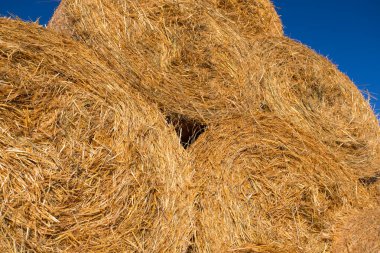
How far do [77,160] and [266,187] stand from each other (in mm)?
1081

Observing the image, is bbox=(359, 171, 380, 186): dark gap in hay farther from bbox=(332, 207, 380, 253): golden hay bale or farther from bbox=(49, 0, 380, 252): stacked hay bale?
bbox=(332, 207, 380, 253): golden hay bale

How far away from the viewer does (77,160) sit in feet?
6.24

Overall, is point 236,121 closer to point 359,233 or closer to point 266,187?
point 266,187

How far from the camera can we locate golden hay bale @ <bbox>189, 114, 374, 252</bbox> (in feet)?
7.37

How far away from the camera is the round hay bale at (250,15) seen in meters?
3.43

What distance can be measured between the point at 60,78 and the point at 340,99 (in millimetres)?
2099

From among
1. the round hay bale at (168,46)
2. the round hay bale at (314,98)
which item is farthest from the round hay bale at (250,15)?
the round hay bale at (168,46)

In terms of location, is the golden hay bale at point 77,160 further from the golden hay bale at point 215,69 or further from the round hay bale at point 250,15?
the round hay bale at point 250,15

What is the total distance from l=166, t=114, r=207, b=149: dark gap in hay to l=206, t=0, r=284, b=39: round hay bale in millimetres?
1117

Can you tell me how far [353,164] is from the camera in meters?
2.88

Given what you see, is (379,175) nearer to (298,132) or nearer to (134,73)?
(298,132)

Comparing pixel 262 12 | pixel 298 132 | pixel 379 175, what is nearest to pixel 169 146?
pixel 298 132

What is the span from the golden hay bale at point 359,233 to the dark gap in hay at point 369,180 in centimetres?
36

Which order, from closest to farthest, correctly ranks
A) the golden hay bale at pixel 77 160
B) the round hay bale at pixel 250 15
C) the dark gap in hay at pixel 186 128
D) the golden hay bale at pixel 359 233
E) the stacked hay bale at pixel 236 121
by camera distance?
the golden hay bale at pixel 77 160 < the golden hay bale at pixel 359 233 < the stacked hay bale at pixel 236 121 < the dark gap in hay at pixel 186 128 < the round hay bale at pixel 250 15
